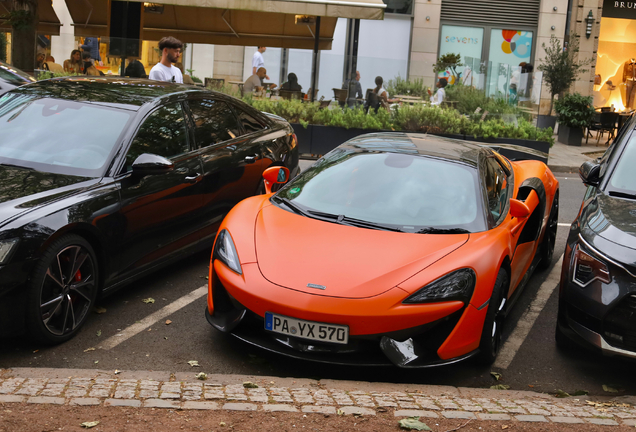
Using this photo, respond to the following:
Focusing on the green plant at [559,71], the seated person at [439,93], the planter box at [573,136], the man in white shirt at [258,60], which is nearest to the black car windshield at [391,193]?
the seated person at [439,93]

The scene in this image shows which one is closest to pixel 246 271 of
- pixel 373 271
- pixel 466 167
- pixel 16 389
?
pixel 373 271

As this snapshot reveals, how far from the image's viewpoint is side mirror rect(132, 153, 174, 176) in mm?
5098

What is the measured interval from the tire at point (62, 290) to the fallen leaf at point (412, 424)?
2288 millimetres

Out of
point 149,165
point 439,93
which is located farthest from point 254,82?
point 149,165

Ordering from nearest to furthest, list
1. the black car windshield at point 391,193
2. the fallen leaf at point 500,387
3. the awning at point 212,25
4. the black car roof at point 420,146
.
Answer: the fallen leaf at point 500,387 < the black car windshield at point 391,193 < the black car roof at point 420,146 < the awning at point 212,25

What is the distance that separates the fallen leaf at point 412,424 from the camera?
3.30 m

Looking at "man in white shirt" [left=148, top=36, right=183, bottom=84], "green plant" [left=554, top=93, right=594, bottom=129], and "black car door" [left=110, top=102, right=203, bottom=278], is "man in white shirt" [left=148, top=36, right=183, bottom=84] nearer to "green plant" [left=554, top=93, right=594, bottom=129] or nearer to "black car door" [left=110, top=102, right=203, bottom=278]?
"black car door" [left=110, top=102, right=203, bottom=278]

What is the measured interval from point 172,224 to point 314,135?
911 cm

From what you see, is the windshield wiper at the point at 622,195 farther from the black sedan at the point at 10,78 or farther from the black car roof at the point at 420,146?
the black sedan at the point at 10,78

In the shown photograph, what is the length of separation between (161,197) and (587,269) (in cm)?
311

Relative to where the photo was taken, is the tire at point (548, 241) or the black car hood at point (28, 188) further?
the tire at point (548, 241)

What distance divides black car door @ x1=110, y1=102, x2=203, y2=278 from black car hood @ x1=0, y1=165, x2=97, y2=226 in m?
0.41

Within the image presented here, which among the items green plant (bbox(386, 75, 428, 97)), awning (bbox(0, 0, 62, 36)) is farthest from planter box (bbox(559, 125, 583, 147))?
awning (bbox(0, 0, 62, 36))

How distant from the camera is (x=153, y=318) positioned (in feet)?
16.7
